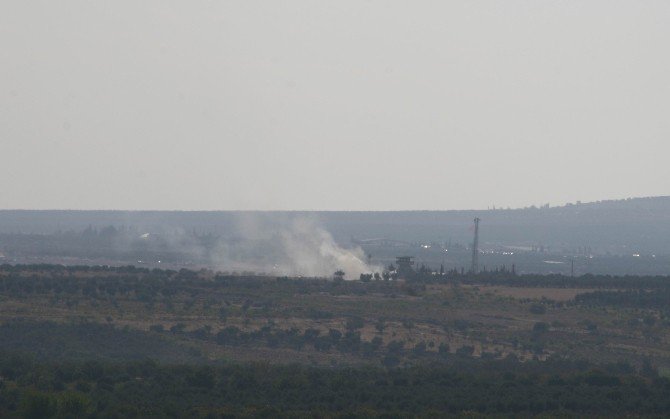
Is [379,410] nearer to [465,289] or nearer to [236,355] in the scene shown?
[236,355]

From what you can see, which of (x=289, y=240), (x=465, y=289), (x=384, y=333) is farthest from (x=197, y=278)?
(x=289, y=240)

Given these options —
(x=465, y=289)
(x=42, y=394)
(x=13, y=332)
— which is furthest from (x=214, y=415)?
(x=465, y=289)

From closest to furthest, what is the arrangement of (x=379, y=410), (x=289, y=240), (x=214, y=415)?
1. (x=214, y=415)
2. (x=379, y=410)
3. (x=289, y=240)

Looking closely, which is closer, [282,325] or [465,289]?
[282,325]

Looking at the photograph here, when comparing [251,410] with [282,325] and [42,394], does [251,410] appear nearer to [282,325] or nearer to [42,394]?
[42,394]

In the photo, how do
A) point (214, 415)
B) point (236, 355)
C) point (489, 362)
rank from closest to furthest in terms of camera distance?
point (214, 415)
point (489, 362)
point (236, 355)

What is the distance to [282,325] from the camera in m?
59.0

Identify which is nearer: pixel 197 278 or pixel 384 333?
pixel 384 333

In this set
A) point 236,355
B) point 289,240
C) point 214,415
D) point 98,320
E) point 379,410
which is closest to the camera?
point 214,415

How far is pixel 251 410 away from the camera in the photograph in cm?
3212

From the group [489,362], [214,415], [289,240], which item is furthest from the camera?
[289,240]

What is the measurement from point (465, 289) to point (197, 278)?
55.0ft

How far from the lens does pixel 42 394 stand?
31359mm

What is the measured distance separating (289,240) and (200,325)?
78.5 metres
